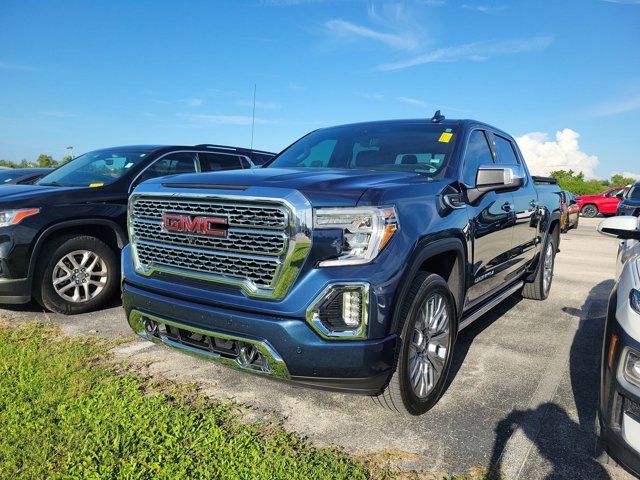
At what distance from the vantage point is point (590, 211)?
23.9 meters

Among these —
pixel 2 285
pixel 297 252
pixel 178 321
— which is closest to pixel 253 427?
pixel 178 321

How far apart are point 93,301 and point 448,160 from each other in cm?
377

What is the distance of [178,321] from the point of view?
2.68 m

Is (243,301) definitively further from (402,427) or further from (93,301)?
(93,301)

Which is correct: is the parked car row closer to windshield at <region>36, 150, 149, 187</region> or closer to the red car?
windshield at <region>36, 150, 149, 187</region>

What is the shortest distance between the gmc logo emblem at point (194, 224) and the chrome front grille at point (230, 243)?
11 mm

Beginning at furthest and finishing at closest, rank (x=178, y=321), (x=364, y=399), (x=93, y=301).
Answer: (x=93, y=301) → (x=364, y=399) → (x=178, y=321)

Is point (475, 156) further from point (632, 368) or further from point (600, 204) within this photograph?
point (600, 204)

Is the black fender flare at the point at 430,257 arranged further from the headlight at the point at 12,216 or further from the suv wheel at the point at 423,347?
the headlight at the point at 12,216

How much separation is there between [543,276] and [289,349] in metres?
4.35

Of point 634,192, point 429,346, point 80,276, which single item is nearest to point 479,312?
point 429,346

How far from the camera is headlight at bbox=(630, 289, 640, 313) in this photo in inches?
85.8

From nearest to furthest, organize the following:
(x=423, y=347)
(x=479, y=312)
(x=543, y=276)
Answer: (x=423, y=347), (x=479, y=312), (x=543, y=276)

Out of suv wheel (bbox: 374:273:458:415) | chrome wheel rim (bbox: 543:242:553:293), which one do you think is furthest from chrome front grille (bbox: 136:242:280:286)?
chrome wheel rim (bbox: 543:242:553:293)
